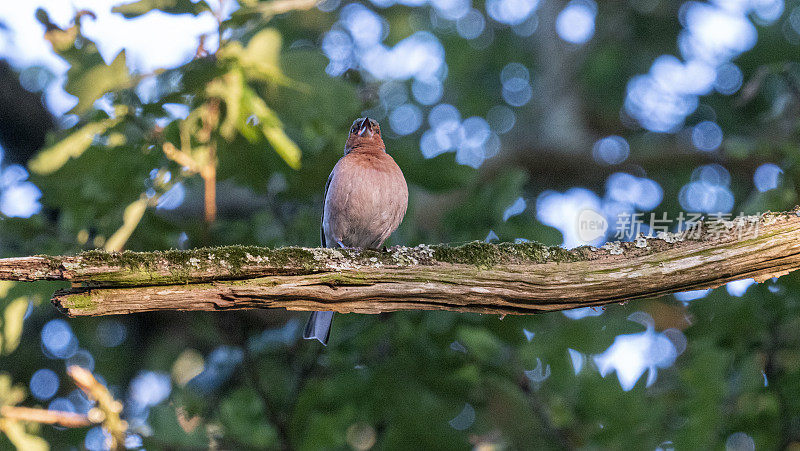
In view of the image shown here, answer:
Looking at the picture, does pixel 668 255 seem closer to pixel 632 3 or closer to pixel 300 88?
pixel 300 88

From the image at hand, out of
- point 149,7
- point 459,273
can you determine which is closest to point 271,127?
point 149,7

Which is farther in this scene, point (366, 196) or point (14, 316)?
point (366, 196)

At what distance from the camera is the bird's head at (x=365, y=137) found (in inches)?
227

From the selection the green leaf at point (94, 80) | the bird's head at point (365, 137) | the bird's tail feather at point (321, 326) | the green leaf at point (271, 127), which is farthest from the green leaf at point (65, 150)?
the bird's tail feather at point (321, 326)

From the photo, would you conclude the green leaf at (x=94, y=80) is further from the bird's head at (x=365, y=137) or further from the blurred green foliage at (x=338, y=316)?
the bird's head at (x=365, y=137)

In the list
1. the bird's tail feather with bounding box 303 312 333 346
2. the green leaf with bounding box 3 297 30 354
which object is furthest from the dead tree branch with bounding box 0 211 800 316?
the green leaf with bounding box 3 297 30 354

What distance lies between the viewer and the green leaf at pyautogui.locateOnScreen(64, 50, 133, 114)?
14.9ft

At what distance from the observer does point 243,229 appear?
6285 millimetres

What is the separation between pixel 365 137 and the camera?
19.1 feet

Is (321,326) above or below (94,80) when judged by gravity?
below

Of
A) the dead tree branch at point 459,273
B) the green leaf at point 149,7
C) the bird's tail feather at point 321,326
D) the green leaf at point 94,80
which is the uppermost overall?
the green leaf at point 149,7

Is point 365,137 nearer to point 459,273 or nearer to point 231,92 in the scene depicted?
point 231,92

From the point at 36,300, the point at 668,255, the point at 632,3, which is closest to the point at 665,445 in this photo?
the point at 668,255

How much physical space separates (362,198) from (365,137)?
0.80 metres
